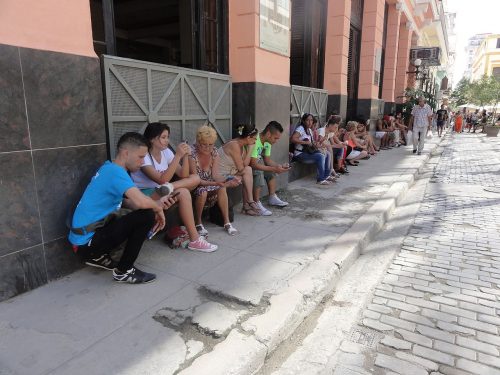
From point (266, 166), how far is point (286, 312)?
2.77 m

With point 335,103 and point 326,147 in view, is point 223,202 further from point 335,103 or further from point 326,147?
point 335,103

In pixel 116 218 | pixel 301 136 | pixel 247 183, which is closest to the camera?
pixel 116 218

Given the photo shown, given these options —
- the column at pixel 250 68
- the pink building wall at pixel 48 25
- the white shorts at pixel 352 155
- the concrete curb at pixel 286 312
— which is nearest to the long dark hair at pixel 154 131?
A: the pink building wall at pixel 48 25

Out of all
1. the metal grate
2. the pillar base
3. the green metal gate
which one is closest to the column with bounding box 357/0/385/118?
the pillar base

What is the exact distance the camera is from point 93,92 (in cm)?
317

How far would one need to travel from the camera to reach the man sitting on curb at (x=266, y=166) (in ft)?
16.7

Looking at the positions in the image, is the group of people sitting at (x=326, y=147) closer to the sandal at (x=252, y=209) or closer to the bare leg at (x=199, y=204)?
the sandal at (x=252, y=209)

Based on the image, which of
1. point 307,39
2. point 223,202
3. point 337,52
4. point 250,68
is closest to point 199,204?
point 223,202

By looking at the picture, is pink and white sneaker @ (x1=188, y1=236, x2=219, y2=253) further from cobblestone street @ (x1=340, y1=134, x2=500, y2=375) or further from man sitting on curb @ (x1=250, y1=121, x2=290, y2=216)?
cobblestone street @ (x1=340, y1=134, x2=500, y2=375)

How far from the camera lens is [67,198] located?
3078 millimetres

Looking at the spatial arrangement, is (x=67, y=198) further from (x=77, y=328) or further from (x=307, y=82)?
(x=307, y=82)

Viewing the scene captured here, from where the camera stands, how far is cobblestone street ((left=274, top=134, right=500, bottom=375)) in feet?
7.93

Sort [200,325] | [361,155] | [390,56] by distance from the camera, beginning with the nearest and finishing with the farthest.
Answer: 1. [200,325]
2. [361,155]
3. [390,56]

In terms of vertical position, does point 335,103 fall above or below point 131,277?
above
